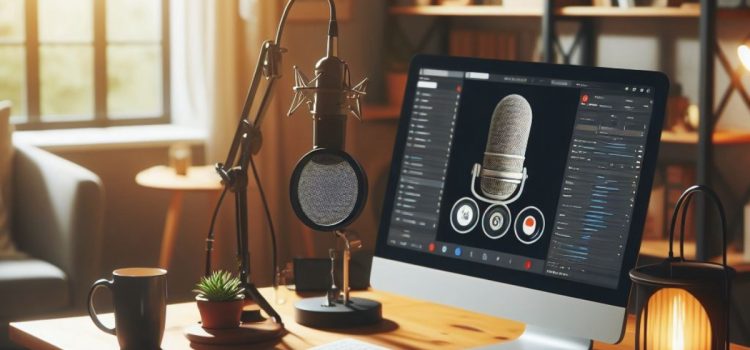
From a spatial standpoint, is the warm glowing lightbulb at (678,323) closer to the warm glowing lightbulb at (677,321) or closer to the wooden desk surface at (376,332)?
the warm glowing lightbulb at (677,321)

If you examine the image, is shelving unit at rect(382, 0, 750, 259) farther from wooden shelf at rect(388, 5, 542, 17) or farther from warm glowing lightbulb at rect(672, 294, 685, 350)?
warm glowing lightbulb at rect(672, 294, 685, 350)

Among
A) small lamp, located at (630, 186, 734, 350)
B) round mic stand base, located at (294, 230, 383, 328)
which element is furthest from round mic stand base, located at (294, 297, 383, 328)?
small lamp, located at (630, 186, 734, 350)

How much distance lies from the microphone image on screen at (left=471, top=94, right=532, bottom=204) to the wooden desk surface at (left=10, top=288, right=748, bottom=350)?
224 millimetres

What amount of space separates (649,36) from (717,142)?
0.63 m

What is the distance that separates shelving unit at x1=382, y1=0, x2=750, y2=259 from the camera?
3461mm

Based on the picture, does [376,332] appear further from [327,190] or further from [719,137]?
[719,137]

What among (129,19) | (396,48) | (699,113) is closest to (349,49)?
(396,48)

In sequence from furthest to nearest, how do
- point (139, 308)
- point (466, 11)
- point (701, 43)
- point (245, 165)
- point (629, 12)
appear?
point (466, 11), point (629, 12), point (701, 43), point (245, 165), point (139, 308)

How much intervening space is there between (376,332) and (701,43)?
2.14 metres

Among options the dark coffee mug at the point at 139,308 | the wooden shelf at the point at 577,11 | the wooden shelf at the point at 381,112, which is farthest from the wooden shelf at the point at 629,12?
the dark coffee mug at the point at 139,308

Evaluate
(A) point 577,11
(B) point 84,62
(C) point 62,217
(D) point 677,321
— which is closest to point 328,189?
(D) point 677,321

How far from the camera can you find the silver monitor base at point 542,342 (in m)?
1.51

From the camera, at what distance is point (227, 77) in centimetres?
436

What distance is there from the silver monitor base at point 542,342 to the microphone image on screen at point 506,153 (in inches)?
7.4
